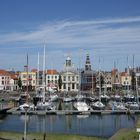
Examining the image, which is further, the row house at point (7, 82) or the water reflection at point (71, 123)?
the row house at point (7, 82)

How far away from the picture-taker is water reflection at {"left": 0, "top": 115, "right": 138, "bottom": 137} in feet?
177

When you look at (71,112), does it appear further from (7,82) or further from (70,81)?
(7,82)

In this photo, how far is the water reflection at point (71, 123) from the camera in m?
53.8

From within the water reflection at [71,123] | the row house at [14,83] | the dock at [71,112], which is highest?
the row house at [14,83]

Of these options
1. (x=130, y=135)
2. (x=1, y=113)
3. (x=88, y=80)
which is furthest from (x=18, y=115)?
(x=88, y=80)

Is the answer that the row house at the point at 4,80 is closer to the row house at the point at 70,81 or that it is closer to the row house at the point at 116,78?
the row house at the point at 70,81

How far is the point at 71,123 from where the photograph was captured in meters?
62.3

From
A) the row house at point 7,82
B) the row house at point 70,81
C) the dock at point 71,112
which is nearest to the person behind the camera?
the dock at point 71,112

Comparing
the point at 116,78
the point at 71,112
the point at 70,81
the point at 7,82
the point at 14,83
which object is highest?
the point at 116,78

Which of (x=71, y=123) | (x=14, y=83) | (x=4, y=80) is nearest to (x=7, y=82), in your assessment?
(x=4, y=80)

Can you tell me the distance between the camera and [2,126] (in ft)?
190

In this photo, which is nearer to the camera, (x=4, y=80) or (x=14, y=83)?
(x=4, y=80)

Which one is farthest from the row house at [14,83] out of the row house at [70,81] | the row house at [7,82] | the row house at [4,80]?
the row house at [70,81]

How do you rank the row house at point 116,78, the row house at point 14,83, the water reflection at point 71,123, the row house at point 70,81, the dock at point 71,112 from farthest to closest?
Result: the row house at point 70,81 < the row house at point 14,83 < the row house at point 116,78 < the dock at point 71,112 < the water reflection at point 71,123
